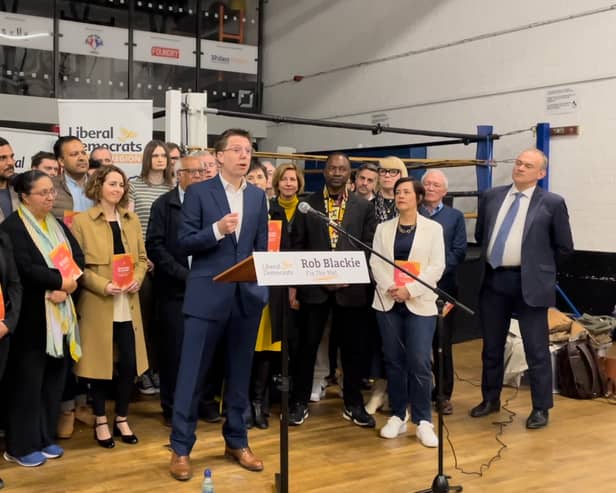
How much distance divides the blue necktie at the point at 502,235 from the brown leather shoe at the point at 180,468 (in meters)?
2.06

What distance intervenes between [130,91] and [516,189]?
24.8 feet

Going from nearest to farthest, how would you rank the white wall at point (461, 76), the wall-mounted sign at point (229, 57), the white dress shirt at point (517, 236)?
the white dress shirt at point (517, 236), the white wall at point (461, 76), the wall-mounted sign at point (229, 57)

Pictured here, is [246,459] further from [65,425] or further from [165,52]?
[165,52]

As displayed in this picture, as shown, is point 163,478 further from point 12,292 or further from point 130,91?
point 130,91

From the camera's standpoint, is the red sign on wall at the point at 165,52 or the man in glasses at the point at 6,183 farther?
the red sign on wall at the point at 165,52

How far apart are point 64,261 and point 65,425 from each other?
3.12ft

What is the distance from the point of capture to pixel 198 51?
11055mm

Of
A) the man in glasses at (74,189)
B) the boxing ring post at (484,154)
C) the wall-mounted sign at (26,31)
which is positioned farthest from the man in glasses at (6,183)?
the wall-mounted sign at (26,31)

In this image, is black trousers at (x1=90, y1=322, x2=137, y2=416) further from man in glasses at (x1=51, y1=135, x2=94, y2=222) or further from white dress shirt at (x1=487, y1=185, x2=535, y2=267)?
white dress shirt at (x1=487, y1=185, x2=535, y2=267)

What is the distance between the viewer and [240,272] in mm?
2848

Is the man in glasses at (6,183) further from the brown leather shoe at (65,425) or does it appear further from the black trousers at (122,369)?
the brown leather shoe at (65,425)

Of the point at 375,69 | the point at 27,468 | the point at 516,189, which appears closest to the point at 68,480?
the point at 27,468

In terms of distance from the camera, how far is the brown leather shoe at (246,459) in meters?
3.33

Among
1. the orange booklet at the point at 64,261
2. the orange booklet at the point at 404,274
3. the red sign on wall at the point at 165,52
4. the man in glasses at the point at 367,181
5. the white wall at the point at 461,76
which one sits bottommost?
the orange booklet at the point at 404,274
